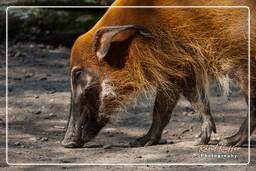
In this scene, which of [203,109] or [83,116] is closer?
[83,116]

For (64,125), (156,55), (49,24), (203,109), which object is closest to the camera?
(156,55)

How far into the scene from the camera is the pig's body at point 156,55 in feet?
18.9

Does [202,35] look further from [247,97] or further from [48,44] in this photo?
[48,44]

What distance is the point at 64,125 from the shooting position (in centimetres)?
659

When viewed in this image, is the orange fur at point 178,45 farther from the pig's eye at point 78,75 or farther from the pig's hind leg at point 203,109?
the pig's hind leg at point 203,109

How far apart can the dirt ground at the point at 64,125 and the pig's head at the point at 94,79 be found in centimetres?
14

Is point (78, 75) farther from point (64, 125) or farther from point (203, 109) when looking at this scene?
point (203, 109)

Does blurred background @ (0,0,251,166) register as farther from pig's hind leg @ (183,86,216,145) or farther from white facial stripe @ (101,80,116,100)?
white facial stripe @ (101,80,116,100)

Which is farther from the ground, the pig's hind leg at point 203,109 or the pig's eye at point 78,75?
the pig's eye at point 78,75

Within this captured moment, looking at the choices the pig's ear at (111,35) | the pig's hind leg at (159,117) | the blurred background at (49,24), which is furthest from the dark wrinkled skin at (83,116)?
the blurred background at (49,24)

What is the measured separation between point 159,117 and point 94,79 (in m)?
0.66

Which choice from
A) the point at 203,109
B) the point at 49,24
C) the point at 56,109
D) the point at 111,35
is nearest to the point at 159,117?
the point at 203,109

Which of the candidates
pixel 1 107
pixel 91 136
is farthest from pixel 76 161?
pixel 1 107

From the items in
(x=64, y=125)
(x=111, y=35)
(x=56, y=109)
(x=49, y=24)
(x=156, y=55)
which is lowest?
(x=49, y=24)
